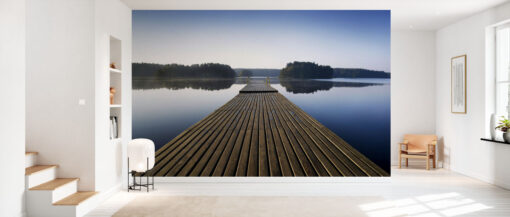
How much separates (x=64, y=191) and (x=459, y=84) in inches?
264

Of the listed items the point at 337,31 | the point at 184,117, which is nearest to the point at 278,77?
the point at 337,31

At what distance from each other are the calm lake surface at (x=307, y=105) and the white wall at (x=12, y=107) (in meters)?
2.41

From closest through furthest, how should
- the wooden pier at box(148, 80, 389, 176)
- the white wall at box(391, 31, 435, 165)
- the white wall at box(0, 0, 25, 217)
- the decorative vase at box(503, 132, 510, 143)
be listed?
1. the white wall at box(0, 0, 25, 217)
2. the decorative vase at box(503, 132, 510, 143)
3. the wooden pier at box(148, 80, 389, 176)
4. the white wall at box(391, 31, 435, 165)

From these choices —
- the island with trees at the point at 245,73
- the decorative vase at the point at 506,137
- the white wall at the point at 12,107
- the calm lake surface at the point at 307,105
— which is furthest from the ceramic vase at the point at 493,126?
the white wall at the point at 12,107

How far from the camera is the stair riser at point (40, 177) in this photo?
14.8ft

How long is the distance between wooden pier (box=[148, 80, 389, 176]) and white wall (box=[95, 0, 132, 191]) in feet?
2.75

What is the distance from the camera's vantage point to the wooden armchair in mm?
7898

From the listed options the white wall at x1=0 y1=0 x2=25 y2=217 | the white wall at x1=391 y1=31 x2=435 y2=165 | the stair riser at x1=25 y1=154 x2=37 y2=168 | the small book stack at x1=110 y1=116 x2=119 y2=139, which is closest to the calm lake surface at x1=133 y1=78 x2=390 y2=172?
the small book stack at x1=110 y1=116 x2=119 y2=139

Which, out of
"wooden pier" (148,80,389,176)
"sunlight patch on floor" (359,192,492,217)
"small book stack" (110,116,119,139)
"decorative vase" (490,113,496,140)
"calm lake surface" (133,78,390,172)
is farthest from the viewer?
"calm lake surface" (133,78,390,172)

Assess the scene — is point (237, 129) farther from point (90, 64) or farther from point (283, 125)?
point (90, 64)

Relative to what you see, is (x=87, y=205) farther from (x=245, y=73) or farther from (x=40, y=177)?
(x=245, y=73)

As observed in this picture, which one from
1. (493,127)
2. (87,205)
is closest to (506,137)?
(493,127)

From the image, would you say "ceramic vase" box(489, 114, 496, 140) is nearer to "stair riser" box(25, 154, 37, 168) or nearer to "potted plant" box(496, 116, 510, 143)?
"potted plant" box(496, 116, 510, 143)

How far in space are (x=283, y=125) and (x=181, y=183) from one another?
74.0 inches
